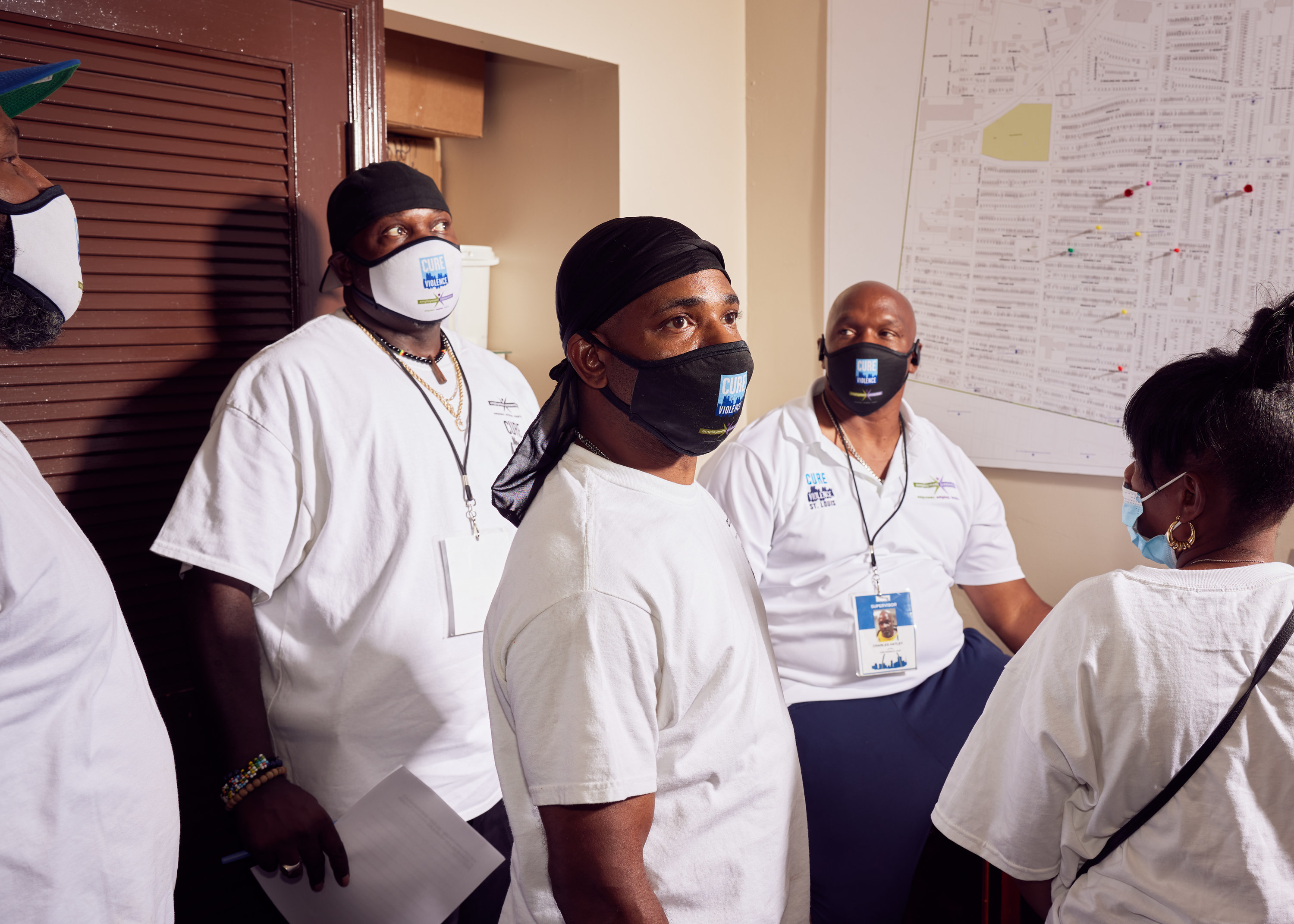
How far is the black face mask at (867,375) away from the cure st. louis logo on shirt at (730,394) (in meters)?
1.06

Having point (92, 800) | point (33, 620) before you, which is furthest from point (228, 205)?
point (92, 800)

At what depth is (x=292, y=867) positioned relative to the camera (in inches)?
50.1

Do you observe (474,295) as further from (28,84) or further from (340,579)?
(28,84)

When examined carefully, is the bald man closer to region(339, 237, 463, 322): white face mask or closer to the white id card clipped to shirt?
the white id card clipped to shirt

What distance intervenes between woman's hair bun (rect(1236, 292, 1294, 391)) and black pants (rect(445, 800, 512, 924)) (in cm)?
127

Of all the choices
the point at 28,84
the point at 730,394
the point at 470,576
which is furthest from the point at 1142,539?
the point at 28,84

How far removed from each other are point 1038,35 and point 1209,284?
2.88ft

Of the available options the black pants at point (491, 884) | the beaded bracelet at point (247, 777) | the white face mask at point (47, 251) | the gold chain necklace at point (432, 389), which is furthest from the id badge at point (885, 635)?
the white face mask at point (47, 251)

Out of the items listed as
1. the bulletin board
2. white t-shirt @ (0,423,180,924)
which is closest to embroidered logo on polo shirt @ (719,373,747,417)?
white t-shirt @ (0,423,180,924)

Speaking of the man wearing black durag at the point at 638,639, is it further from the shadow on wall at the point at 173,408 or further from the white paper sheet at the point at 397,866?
the shadow on wall at the point at 173,408

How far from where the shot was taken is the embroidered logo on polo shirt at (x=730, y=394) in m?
1.04

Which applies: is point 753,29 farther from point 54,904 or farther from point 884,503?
point 54,904

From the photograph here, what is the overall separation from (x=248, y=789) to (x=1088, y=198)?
8.43 ft

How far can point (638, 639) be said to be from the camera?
0.88 meters
